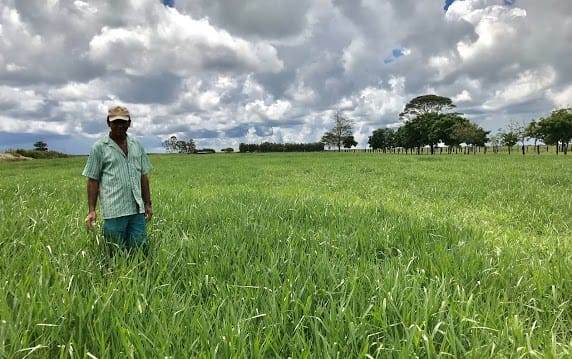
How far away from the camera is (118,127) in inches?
178

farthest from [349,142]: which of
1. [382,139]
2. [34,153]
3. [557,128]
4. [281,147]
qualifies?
[34,153]

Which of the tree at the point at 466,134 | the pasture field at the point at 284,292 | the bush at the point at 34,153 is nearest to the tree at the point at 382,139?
the tree at the point at 466,134

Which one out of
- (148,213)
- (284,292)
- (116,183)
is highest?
(116,183)

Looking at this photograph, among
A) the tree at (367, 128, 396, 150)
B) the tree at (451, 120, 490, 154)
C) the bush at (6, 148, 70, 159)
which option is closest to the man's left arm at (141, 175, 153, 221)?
the bush at (6, 148, 70, 159)

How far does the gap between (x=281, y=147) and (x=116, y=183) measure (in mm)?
138027

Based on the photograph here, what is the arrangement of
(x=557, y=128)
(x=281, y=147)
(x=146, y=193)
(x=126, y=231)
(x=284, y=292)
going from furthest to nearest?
1. (x=281, y=147)
2. (x=557, y=128)
3. (x=146, y=193)
4. (x=126, y=231)
5. (x=284, y=292)

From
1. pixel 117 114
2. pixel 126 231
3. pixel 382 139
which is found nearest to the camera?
pixel 117 114

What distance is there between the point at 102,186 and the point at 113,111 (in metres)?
0.95

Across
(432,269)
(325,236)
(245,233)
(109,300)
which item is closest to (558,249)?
(432,269)

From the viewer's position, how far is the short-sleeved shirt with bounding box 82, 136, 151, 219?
4.60 m

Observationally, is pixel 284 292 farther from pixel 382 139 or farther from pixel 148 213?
pixel 382 139

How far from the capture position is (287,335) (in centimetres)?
279

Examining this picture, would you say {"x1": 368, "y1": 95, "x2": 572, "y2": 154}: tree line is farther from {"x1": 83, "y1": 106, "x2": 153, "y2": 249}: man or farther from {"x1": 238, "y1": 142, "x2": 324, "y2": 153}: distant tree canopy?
{"x1": 83, "y1": 106, "x2": 153, "y2": 249}: man

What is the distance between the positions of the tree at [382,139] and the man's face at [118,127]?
145 meters
